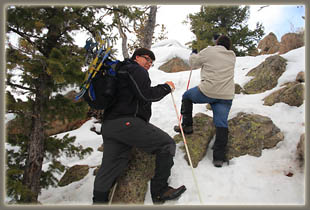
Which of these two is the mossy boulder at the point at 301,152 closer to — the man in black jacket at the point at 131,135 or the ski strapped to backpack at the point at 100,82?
the man in black jacket at the point at 131,135

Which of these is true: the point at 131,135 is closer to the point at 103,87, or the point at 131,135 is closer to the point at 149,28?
the point at 103,87

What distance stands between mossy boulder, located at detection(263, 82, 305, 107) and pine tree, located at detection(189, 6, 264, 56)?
8237mm

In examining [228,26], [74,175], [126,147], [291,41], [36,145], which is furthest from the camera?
[228,26]

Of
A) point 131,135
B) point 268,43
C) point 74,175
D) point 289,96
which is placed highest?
point 268,43

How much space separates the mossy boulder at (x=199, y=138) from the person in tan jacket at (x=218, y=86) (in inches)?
12.1

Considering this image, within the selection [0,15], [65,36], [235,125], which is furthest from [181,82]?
[0,15]

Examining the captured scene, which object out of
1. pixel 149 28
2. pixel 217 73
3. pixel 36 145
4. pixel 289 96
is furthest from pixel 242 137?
pixel 149 28

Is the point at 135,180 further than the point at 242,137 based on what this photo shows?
No

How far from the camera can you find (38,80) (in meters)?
3.76

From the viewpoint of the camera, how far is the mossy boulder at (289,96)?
4.88m

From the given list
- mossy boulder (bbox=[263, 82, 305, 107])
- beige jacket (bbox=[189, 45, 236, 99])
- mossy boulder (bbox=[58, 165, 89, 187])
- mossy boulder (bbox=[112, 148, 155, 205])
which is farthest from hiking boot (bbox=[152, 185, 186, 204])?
mossy boulder (bbox=[263, 82, 305, 107])

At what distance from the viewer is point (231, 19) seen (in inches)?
535

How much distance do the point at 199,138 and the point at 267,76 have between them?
411 cm

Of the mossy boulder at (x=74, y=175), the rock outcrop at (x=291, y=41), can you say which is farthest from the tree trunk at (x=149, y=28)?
the rock outcrop at (x=291, y=41)
